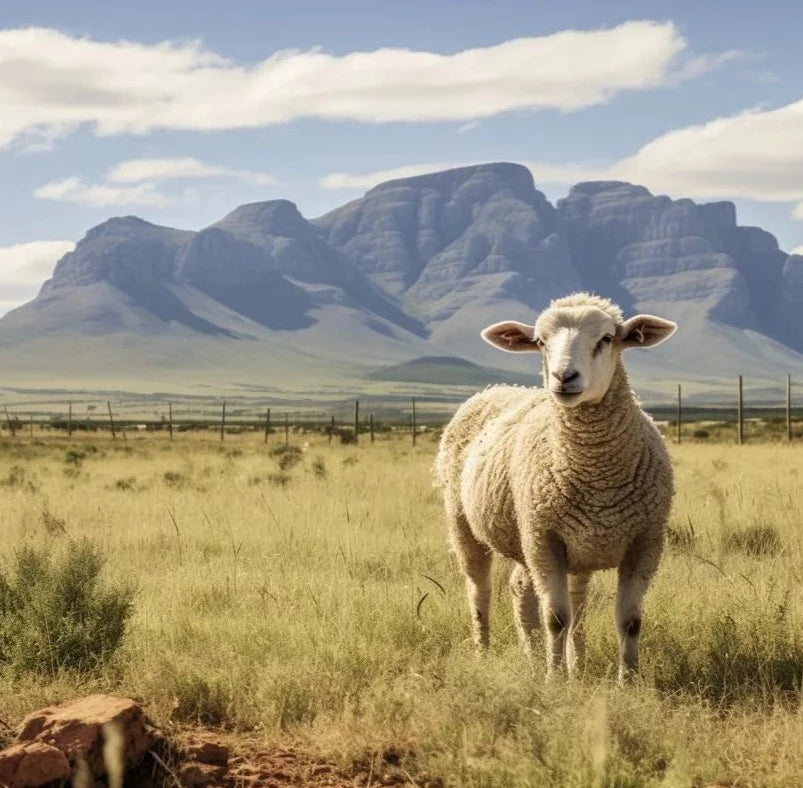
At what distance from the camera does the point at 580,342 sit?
6.34 meters

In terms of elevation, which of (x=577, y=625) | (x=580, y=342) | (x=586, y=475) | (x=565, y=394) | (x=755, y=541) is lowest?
(x=755, y=541)

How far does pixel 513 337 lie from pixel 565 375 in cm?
87

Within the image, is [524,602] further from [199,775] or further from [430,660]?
[199,775]

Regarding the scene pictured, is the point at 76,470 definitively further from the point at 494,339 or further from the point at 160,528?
the point at 494,339

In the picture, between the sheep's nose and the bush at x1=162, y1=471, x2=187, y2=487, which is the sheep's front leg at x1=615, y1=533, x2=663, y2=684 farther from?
the bush at x1=162, y1=471, x2=187, y2=487

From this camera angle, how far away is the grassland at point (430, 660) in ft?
17.1

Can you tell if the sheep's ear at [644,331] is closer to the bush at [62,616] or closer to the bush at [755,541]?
the bush at [62,616]

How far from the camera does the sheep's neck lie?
671cm

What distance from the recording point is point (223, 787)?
5.15m

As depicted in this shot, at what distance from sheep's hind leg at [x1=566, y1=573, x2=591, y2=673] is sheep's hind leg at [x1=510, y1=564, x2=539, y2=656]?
0.85ft

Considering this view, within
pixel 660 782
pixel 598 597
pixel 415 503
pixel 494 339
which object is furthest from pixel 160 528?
pixel 660 782

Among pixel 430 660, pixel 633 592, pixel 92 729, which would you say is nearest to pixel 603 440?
pixel 633 592

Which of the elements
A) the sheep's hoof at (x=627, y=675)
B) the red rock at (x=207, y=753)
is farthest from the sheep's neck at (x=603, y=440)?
the red rock at (x=207, y=753)

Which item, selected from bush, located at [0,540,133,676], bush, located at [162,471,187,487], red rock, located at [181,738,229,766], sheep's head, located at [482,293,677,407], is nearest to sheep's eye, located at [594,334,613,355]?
sheep's head, located at [482,293,677,407]
